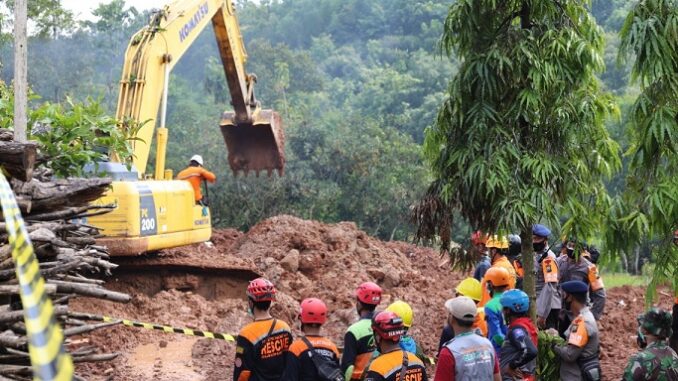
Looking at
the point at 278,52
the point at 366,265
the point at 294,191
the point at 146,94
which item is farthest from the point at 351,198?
the point at 278,52

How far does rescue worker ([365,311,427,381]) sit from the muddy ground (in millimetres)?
5772

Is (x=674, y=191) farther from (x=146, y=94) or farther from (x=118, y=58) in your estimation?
(x=118, y=58)

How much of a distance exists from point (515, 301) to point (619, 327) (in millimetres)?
8708

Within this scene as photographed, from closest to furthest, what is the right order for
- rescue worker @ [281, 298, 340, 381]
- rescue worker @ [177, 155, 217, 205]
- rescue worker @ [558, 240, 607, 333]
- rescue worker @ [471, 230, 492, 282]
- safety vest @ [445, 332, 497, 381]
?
1. safety vest @ [445, 332, 497, 381]
2. rescue worker @ [281, 298, 340, 381]
3. rescue worker @ [471, 230, 492, 282]
4. rescue worker @ [558, 240, 607, 333]
5. rescue worker @ [177, 155, 217, 205]

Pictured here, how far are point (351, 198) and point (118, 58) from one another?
25.8m

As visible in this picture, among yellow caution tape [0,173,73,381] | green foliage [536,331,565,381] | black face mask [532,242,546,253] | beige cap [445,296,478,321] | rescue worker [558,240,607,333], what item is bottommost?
green foliage [536,331,565,381]

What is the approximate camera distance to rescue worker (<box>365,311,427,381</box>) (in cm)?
608

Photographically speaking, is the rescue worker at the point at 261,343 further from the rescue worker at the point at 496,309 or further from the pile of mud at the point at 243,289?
the pile of mud at the point at 243,289

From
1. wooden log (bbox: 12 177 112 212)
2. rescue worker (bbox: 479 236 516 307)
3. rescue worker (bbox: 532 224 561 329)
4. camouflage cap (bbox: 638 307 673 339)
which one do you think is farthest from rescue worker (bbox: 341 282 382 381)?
rescue worker (bbox: 532 224 561 329)

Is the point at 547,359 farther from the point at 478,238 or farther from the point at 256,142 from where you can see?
the point at 256,142

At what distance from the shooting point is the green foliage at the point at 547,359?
29.6 ft

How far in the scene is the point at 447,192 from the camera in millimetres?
9219

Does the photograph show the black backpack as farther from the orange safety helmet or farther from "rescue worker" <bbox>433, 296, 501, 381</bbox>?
the orange safety helmet

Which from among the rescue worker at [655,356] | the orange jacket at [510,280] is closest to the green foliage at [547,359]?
the orange jacket at [510,280]
